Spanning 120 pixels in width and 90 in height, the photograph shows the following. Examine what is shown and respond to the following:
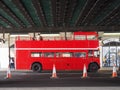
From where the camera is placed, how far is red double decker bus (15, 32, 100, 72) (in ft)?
109

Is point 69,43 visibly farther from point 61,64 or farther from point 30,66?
point 30,66

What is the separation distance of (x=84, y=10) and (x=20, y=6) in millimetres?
5263

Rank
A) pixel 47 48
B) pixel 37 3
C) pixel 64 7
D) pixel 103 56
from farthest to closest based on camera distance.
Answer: pixel 103 56 → pixel 47 48 → pixel 64 7 → pixel 37 3

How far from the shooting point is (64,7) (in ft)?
81.3

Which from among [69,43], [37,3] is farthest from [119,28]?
[37,3]

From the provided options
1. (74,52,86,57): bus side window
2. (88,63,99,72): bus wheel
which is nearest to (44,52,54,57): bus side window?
(74,52,86,57): bus side window

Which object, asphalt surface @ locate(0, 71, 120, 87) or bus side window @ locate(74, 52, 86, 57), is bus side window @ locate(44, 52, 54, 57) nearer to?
bus side window @ locate(74, 52, 86, 57)

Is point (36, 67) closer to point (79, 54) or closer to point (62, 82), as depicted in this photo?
point (79, 54)

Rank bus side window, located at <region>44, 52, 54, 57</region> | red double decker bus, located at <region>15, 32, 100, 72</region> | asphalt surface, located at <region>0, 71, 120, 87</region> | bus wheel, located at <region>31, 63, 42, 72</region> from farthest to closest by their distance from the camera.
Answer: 1. bus wheel, located at <region>31, 63, 42, 72</region>
2. bus side window, located at <region>44, 52, 54, 57</region>
3. red double decker bus, located at <region>15, 32, 100, 72</region>
4. asphalt surface, located at <region>0, 71, 120, 87</region>

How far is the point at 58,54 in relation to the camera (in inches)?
1318

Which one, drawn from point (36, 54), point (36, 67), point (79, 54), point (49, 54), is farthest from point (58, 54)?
point (36, 67)

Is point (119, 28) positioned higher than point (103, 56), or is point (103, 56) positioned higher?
point (119, 28)

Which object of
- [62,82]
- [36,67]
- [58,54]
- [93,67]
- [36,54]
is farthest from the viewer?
[36,67]

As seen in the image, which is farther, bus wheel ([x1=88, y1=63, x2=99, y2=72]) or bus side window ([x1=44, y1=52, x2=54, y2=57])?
bus side window ([x1=44, y1=52, x2=54, y2=57])
